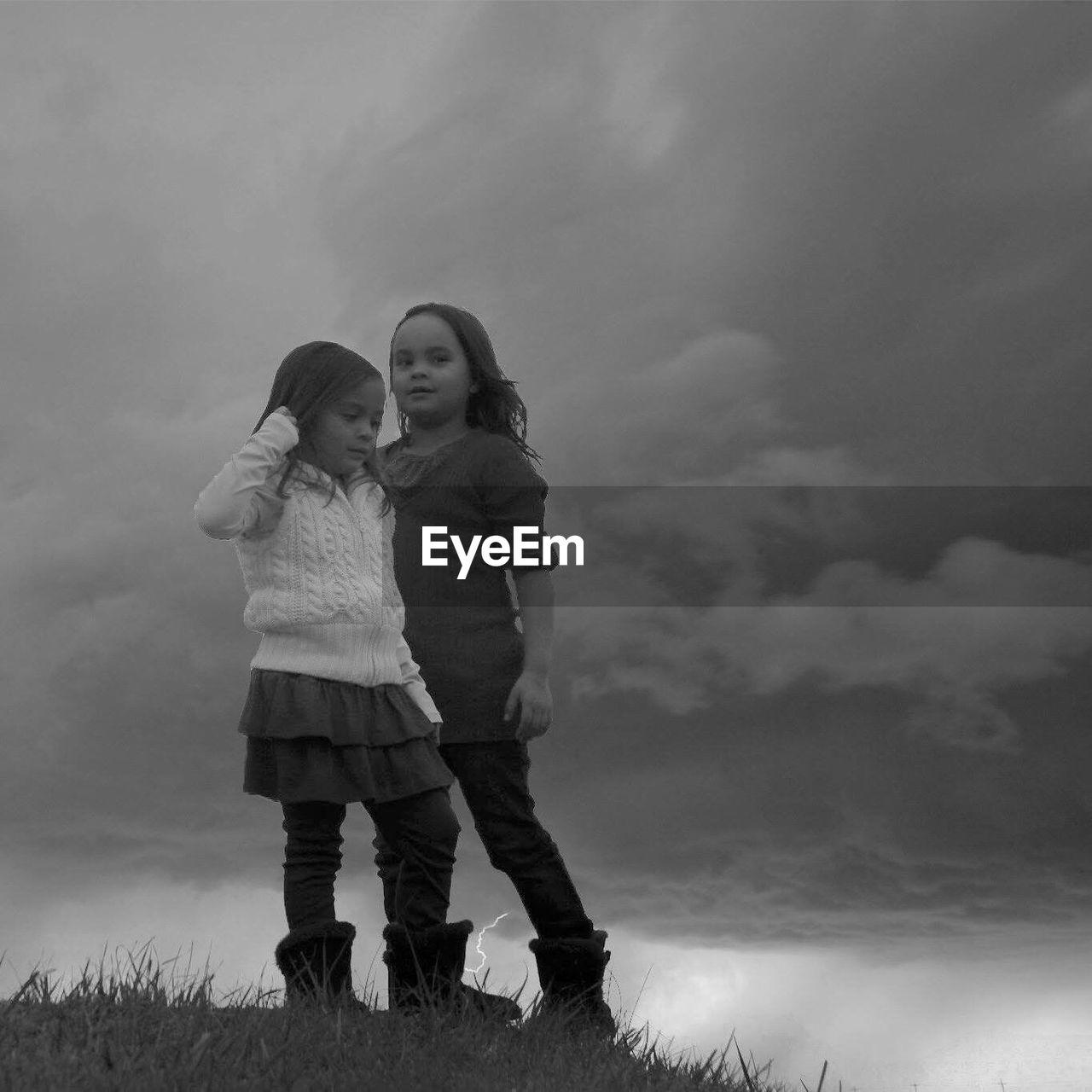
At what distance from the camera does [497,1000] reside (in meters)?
4.72

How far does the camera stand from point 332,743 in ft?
14.2

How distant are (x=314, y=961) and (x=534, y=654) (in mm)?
1191

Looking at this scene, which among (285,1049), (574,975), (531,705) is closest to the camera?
(285,1049)

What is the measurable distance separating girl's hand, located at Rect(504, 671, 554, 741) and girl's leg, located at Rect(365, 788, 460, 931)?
37 cm

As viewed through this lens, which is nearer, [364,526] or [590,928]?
[364,526]

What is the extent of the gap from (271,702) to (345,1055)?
105 cm

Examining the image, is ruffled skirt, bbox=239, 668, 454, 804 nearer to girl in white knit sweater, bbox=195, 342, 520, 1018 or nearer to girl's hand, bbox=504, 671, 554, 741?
girl in white knit sweater, bbox=195, 342, 520, 1018

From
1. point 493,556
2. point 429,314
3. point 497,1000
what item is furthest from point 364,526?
point 497,1000

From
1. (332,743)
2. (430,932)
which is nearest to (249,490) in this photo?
(332,743)

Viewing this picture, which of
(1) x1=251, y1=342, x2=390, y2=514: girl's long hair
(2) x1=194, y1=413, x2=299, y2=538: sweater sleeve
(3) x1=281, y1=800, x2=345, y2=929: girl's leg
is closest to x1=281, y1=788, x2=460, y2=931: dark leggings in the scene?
(3) x1=281, y1=800, x2=345, y2=929: girl's leg

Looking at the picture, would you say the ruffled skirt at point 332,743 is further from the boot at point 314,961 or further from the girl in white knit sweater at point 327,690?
the boot at point 314,961

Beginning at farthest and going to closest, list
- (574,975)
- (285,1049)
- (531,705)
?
1. (574,975)
2. (531,705)
3. (285,1049)

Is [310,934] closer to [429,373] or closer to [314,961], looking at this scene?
[314,961]

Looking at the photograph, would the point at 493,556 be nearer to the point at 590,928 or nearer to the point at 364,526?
the point at 364,526
